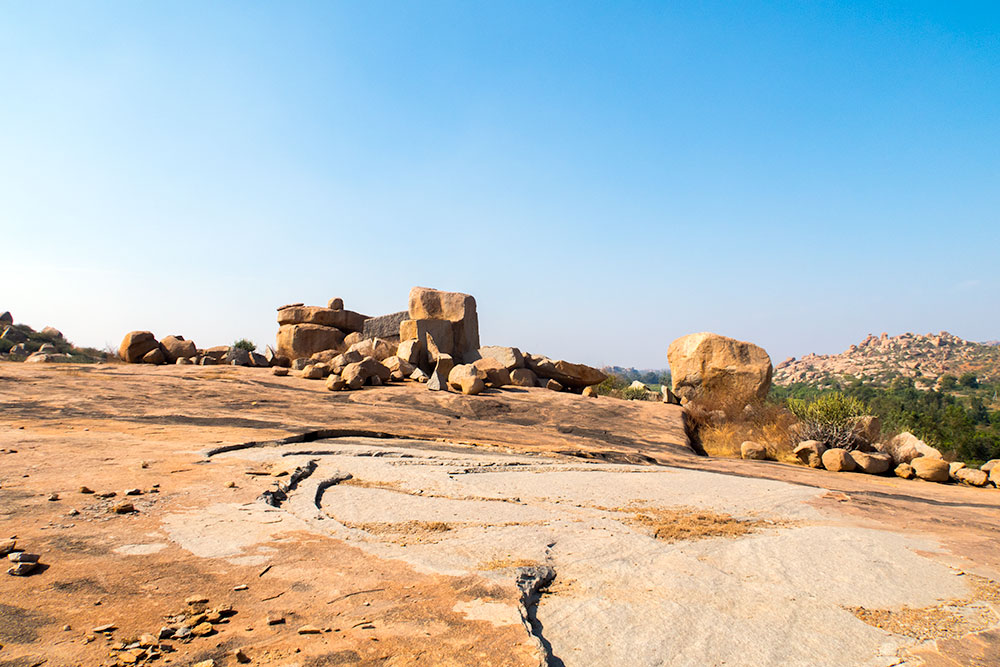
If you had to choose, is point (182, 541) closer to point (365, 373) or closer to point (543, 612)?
point (543, 612)

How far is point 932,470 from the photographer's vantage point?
8.55 meters

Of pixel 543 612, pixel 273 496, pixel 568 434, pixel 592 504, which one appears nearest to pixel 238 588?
pixel 543 612

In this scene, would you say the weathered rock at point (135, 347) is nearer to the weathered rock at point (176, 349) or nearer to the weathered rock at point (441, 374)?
the weathered rock at point (176, 349)

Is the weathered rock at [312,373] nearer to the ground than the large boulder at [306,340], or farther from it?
nearer to the ground

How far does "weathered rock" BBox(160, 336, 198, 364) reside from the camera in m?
13.3

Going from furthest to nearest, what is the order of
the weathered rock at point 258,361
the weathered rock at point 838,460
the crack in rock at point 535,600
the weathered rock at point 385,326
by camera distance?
1. the weathered rock at point 385,326
2. the weathered rock at point 258,361
3. the weathered rock at point 838,460
4. the crack in rock at point 535,600

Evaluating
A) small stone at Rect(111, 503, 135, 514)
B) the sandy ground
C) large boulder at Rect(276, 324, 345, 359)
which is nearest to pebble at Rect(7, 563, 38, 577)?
the sandy ground

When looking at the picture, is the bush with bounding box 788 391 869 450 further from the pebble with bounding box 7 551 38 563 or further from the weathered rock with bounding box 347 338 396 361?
the pebble with bounding box 7 551 38 563

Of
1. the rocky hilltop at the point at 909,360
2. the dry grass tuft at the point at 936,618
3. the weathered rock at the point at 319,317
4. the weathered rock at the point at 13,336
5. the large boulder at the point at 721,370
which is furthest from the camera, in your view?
the rocky hilltop at the point at 909,360

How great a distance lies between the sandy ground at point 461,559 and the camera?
2121mm

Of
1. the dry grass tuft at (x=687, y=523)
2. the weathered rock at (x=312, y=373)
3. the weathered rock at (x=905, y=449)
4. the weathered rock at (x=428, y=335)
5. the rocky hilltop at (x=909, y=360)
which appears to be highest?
the rocky hilltop at (x=909, y=360)

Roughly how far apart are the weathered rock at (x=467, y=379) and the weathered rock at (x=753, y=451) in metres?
4.70

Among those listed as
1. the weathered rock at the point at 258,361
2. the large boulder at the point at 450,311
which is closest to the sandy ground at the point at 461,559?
the weathered rock at the point at 258,361

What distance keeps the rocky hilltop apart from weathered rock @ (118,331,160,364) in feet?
210
